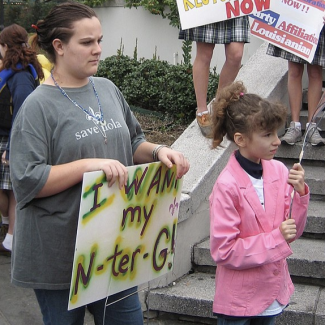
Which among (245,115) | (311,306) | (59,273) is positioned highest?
(245,115)

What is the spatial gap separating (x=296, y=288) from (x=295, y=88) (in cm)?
193

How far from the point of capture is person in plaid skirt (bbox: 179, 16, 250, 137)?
198 inches

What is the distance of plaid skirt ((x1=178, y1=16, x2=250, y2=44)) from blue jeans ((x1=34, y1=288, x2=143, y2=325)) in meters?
2.71

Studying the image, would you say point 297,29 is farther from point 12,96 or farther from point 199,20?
point 12,96

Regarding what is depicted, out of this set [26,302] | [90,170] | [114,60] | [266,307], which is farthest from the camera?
[114,60]

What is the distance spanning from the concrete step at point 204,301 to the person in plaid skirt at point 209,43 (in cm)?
134

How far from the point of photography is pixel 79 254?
2.45 m

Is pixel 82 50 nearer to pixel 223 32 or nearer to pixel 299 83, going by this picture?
pixel 223 32

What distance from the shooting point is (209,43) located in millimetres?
5074

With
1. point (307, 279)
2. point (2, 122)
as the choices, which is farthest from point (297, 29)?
point (2, 122)

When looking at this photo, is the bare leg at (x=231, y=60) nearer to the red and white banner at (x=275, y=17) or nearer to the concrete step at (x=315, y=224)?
the red and white banner at (x=275, y=17)

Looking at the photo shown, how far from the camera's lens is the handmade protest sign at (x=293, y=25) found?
5039 millimetres

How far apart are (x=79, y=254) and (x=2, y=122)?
8.99 ft

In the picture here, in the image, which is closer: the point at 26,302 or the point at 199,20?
the point at 26,302
